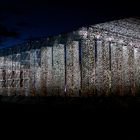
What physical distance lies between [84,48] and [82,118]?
824 centimetres

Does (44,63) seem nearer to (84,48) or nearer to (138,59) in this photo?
(84,48)

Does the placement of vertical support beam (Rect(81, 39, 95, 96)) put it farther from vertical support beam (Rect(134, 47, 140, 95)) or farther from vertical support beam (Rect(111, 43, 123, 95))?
vertical support beam (Rect(134, 47, 140, 95))

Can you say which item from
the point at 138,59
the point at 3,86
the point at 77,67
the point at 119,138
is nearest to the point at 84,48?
the point at 77,67

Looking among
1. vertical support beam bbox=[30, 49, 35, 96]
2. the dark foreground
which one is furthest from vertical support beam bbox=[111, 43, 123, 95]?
vertical support beam bbox=[30, 49, 35, 96]

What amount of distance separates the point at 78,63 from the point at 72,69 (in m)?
0.47

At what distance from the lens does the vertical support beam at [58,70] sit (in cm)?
1486

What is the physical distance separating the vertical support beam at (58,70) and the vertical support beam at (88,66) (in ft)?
4.38

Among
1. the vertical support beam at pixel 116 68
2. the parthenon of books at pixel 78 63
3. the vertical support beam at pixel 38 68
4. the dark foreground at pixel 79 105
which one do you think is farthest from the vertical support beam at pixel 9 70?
the vertical support beam at pixel 116 68

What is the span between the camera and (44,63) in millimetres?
15797

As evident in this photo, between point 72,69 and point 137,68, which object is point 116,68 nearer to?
point 137,68

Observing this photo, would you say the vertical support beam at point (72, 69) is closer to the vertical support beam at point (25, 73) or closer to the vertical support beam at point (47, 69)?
the vertical support beam at point (47, 69)

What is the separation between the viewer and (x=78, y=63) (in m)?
14.3

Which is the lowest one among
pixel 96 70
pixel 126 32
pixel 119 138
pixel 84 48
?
pixel 119 138

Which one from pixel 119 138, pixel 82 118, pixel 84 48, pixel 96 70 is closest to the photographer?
pixel 119 138
